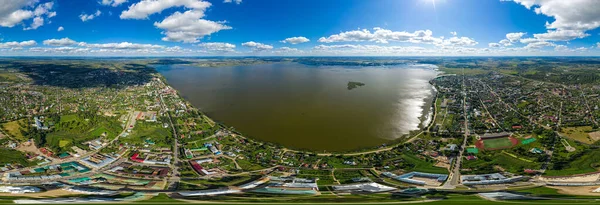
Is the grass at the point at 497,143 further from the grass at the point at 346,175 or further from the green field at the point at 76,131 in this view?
the green field at the point at 76,131

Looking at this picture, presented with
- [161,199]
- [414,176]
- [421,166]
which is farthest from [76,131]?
[421,166]

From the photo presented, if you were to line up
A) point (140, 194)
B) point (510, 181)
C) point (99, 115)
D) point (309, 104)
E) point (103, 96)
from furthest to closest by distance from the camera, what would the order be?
point (103, 96) → point (309, 104) → point (99, 115) → point (510, 181) → point (140, 194)

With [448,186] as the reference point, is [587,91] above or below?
above

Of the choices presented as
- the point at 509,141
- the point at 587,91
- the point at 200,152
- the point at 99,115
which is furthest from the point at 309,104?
the point at 587,91

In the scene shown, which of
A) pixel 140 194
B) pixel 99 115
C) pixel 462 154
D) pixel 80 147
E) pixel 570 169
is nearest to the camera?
pixel 140 194

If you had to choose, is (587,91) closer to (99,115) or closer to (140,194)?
(140,194)

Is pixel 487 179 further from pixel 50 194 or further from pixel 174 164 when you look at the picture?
pixel 50 194

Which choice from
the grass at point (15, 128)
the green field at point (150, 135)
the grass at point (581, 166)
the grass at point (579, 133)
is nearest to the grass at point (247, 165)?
the green field at point (150, 135)
